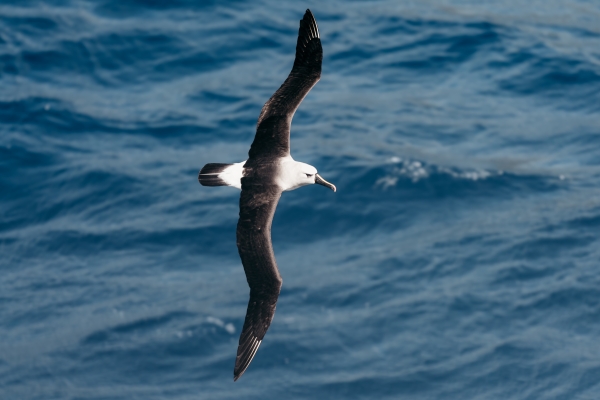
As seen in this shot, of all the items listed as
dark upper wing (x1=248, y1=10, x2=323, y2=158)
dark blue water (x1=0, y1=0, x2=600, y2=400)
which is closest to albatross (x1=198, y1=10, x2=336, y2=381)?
dark upper wing (x1=248, y1=10, x2=323, y2=158)

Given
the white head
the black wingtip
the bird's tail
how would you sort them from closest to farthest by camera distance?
1. the black wingtip
2. the white head
3. the bird's tail

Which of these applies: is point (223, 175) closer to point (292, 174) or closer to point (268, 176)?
point (268, 176)

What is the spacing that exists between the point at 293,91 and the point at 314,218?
35.1ft

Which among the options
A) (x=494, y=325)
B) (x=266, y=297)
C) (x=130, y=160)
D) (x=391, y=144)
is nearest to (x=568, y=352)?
(x=494, y=325)

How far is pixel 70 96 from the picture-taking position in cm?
2842

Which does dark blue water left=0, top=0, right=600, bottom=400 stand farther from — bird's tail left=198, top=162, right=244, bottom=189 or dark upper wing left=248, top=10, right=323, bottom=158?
dark upper wing left=248, top=10, right=323, bottom=158

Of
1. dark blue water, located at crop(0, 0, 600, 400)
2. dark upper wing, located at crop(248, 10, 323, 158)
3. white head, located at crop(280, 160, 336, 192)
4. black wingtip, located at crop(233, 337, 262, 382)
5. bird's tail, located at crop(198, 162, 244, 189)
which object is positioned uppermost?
dark upper wing, located at crop(248, 10, 323, 158)

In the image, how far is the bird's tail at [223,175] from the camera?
15.7m

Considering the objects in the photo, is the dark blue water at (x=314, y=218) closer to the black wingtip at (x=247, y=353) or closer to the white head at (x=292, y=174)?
the black wingtip at (x=247, y=353)

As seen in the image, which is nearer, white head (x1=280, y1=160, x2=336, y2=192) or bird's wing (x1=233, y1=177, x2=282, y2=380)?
bird's wing (x1=233, y1=177, x2=282, y2=380)

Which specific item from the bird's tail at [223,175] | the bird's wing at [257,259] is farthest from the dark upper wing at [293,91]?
the bird's wing at [257,259]

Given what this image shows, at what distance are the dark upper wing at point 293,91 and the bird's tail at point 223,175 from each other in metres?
0.54

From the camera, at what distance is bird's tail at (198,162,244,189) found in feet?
51.6

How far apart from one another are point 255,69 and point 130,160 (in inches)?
212
